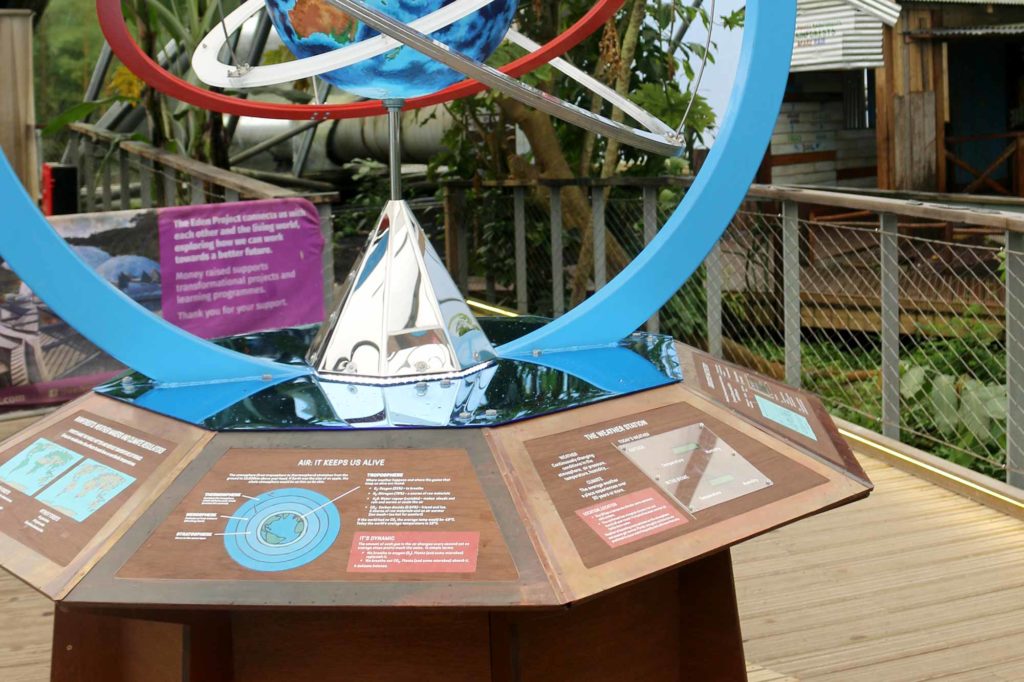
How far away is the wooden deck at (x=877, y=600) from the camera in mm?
3338

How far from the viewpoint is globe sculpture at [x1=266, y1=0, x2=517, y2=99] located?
8.48 feet

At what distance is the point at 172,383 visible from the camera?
2.83 meters

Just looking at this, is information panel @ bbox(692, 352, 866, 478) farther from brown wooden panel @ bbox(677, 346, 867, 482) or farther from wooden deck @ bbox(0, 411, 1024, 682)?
wooden deck @ bbox(0, 411, 1024, 682)

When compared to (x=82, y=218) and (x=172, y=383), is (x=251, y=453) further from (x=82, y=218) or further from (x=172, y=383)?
(x=82, y=218)

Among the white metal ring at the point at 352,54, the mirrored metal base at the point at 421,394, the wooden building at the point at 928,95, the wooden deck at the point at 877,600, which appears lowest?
the wooden deck at the point at 877,600

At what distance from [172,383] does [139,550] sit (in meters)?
0.78

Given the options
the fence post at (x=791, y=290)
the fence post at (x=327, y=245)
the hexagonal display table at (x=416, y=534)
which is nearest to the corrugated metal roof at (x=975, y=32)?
the fence post at (x=791, y=290)

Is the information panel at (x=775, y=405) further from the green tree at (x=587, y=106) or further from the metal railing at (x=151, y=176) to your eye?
the green tree at (x=587, y=106)

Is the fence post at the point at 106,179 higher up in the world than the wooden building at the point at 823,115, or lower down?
lower down

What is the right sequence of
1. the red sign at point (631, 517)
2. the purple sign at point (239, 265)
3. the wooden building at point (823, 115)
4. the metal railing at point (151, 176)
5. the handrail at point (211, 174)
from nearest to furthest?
1. the red sign at point (631, 517)
2. the purple sign at point (239, 265)
3. the handrail at point (211, 174)
4. the metal railing at point (151, 176)
5. the wooden building at point (823, 115)

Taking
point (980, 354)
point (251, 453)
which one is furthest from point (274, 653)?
point (980, 354)

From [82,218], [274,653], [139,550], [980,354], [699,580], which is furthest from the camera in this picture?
[980,354]

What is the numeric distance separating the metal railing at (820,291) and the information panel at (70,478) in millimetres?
3320

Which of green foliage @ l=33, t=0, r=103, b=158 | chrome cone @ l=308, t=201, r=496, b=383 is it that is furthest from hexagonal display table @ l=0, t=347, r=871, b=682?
green foliage @ l=33, t=0, r=103, b=158
